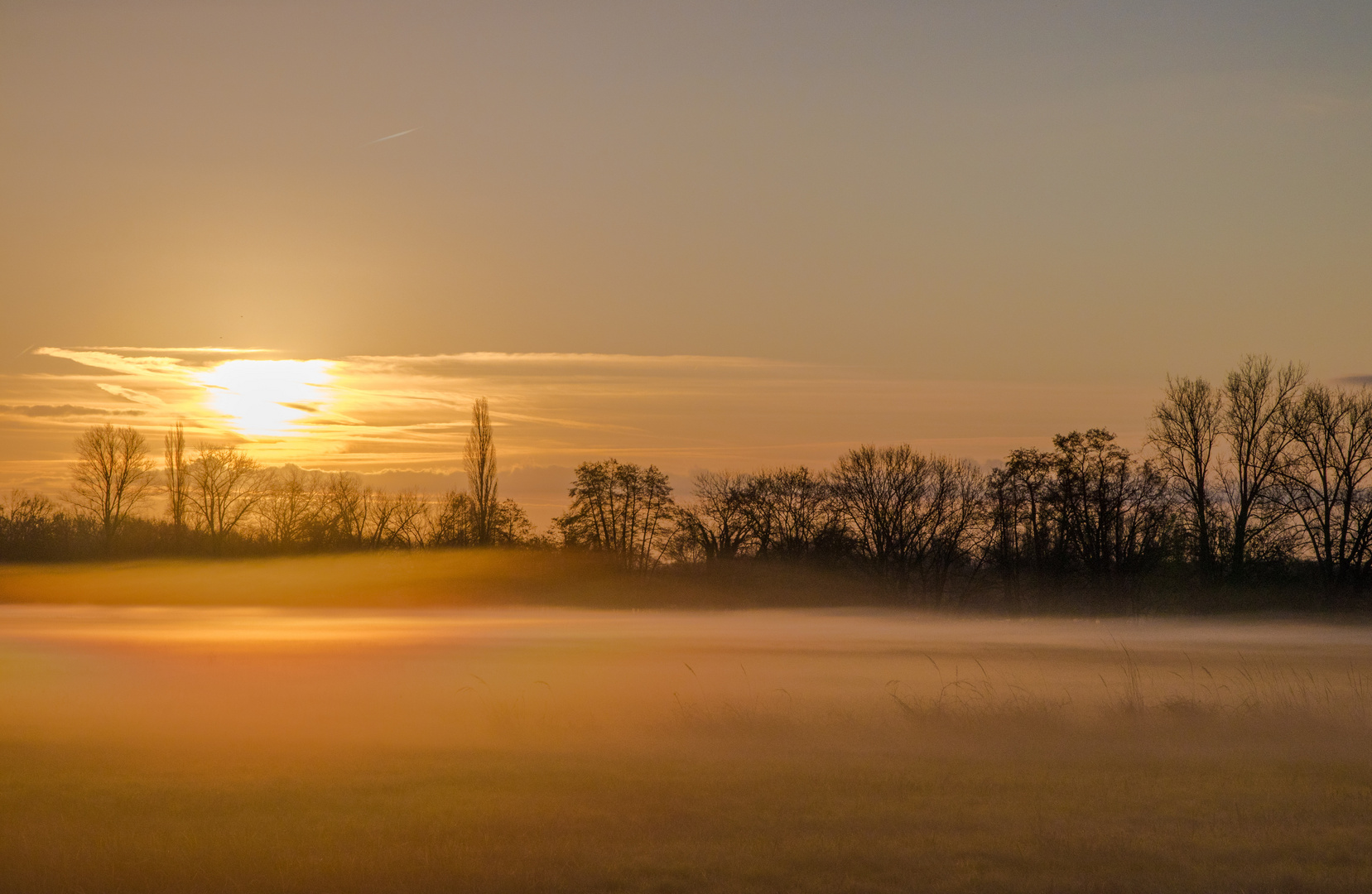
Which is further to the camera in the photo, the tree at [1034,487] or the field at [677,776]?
the tree at [1034,487]

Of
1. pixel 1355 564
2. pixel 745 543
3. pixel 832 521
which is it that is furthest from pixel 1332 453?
pixel 745 543

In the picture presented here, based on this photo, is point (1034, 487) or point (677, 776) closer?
point (677, 776)

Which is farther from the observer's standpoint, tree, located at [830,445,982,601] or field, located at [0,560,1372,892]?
tree, located at [830,445,982,601]

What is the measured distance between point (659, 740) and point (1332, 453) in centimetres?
6444

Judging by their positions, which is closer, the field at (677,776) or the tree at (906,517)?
the field at (677,776)

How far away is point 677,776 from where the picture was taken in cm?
1880

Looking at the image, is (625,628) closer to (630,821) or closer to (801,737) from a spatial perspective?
(801,737)

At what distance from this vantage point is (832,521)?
93.0m

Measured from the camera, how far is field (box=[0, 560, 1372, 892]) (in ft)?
43.7

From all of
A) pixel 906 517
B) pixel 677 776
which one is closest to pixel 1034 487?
pixel 906 517

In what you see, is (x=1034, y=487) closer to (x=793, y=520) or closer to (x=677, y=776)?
(x=793, y=520)

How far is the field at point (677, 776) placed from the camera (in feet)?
43.7

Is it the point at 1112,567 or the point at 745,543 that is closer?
the point at 1112,567

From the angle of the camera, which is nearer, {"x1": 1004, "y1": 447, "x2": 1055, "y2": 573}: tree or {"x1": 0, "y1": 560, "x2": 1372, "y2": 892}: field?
Answer: {"x1": 0, "y1": 560, "x2": 1372, "y2": 892}: field
